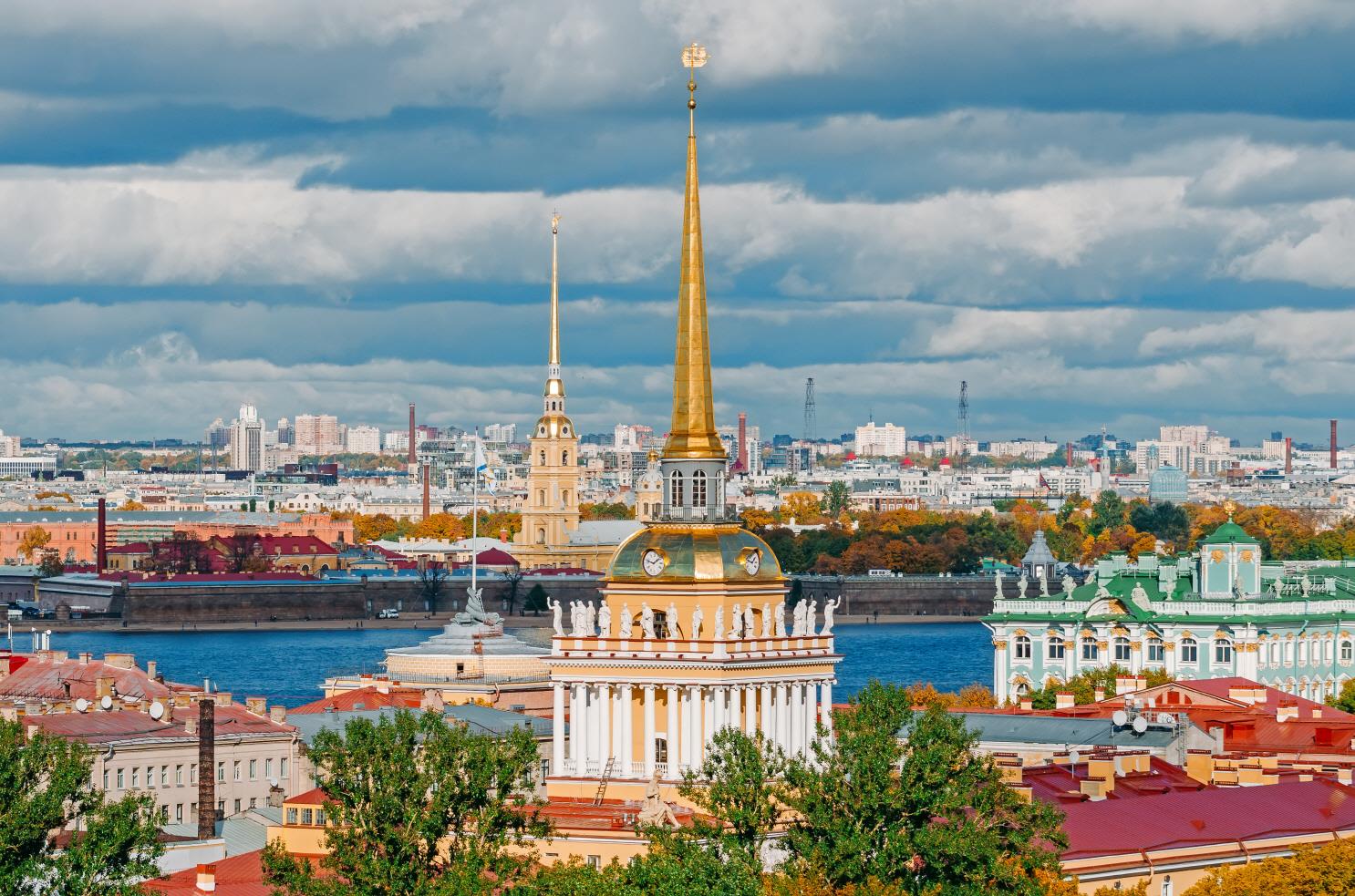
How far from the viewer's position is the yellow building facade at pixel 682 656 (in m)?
34.8

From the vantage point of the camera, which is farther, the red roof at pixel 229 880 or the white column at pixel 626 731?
the white column at pixel 626 731

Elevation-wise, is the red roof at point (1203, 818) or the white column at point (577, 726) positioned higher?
the white column at point (577, 726)

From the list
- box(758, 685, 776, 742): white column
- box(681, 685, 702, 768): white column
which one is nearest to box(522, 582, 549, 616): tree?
box(758, 685, 776, 742): white column

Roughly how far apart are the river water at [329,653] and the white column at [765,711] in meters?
46.6

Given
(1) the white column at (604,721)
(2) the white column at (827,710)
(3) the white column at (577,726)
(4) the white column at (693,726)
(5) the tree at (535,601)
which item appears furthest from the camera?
(5) the tree at (535,601)

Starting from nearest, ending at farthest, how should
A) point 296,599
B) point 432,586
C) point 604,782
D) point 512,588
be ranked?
point 604,782 → point 296,599 → point 512,588 → point 432,586

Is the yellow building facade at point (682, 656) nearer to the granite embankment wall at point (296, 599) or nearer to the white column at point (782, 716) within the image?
the white column at point (782, 716)

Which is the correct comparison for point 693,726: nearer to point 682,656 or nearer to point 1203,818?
point 682,656

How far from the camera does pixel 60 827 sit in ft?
109

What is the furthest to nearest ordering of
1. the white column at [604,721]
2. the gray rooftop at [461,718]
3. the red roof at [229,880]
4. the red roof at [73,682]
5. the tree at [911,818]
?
the red roof at [73,682] → the gray rooftop at [461,718] → the white column at [604,721] → the red roof at [229,880] → the tree at [911,818]

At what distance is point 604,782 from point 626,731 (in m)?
0.57

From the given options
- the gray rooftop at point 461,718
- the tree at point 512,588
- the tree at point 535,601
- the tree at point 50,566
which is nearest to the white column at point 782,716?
the gray rooftop at point 461,718

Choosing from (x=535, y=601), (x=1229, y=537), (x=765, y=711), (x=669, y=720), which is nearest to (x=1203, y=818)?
(x=765, y=711)

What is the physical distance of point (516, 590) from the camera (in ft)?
552
